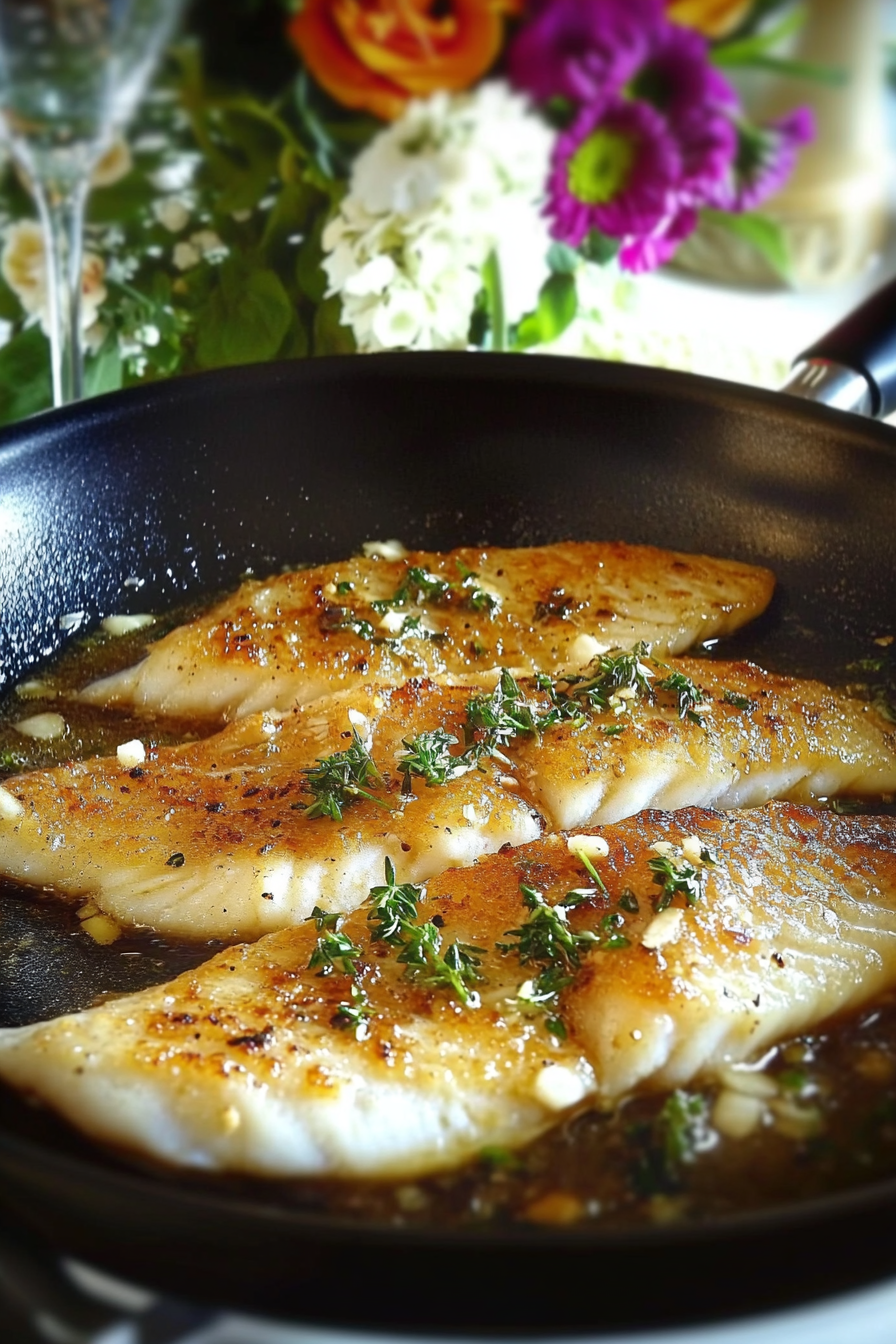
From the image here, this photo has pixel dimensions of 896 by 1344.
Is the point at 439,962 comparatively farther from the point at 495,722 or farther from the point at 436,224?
the point at 436,224

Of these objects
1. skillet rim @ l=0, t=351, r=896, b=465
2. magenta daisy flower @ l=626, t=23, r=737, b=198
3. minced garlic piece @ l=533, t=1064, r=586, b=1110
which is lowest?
minced garlic piece @ l=533, t=1064, r=586, b=1110

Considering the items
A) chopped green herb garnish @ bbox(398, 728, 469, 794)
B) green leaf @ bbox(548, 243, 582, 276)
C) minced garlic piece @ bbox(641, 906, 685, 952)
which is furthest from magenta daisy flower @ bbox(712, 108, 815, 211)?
minced garlic piece @ bbox(641, 906, 685, 952)

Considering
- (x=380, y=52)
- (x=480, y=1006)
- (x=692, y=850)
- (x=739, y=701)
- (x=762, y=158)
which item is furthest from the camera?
(x=762, y=158)

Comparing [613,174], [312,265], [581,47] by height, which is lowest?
[312,265]

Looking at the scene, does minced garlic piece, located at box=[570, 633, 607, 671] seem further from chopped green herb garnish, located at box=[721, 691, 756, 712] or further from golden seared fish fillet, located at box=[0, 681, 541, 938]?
golden seared fish fillet, located at box=[0, 681, 541, 938]

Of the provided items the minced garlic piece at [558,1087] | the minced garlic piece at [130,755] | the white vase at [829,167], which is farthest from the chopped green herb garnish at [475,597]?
the white vase at [829,167]

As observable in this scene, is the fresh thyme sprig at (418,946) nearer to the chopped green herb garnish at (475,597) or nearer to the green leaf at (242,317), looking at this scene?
the chopped green herb garnish at (475,597)

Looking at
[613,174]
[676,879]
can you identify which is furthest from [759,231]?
[676,879]
